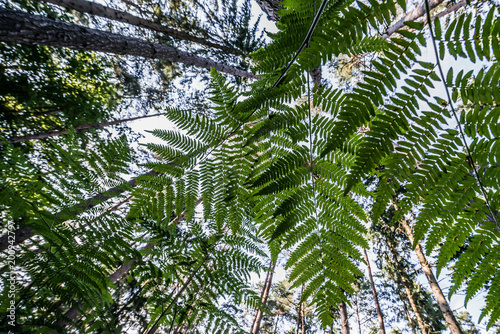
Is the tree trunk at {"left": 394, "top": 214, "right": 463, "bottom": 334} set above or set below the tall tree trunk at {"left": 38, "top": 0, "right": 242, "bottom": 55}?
below

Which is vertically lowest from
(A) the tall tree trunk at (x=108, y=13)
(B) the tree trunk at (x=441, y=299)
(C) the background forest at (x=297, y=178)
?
(B) the tree trunk at (x=441, y=299)

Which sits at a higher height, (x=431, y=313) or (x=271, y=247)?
(x=271, y=247)

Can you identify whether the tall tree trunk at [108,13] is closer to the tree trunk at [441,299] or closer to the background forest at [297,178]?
the background forest at [297,178]

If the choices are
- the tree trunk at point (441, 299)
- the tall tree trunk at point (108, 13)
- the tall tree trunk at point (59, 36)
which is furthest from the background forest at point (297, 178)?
the tree trunk at point (441, 299)

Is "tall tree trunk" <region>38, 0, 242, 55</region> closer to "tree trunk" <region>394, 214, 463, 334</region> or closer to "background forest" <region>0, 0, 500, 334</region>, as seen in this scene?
"background forest" <region>0, 0, 500, 334</region>

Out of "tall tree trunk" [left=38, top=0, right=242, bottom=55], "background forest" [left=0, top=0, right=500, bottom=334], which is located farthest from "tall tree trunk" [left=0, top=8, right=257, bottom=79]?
"tall tree trunk" [left=38, top=0, right=242, bottom=55]

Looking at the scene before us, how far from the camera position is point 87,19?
281 inches

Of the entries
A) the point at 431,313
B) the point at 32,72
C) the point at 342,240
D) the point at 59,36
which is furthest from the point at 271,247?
the point at 431,313

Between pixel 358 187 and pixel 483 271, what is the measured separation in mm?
680

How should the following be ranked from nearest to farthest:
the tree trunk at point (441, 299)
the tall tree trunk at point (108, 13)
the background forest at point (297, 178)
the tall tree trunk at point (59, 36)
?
the background forest at point (297, 178) < the tall tree trunk at point (59, 36) < the tall tree trunk at point (108, 13) < the tree trunk at point (441, 299)

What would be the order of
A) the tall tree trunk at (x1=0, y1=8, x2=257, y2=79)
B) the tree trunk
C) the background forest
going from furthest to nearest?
the tree trunk, the tall tree trunk at (x1=0, y1=8, x2=257, y2=79), the background forest

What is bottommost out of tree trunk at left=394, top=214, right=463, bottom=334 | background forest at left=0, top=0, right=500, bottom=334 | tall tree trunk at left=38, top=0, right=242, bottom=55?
tree trunk at left=394, top=214, right=463, bottom=334

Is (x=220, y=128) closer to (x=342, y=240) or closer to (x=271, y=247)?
(x=271, y=247)

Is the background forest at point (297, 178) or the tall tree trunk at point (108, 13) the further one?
the tall tree trunk at point (108, 13)
